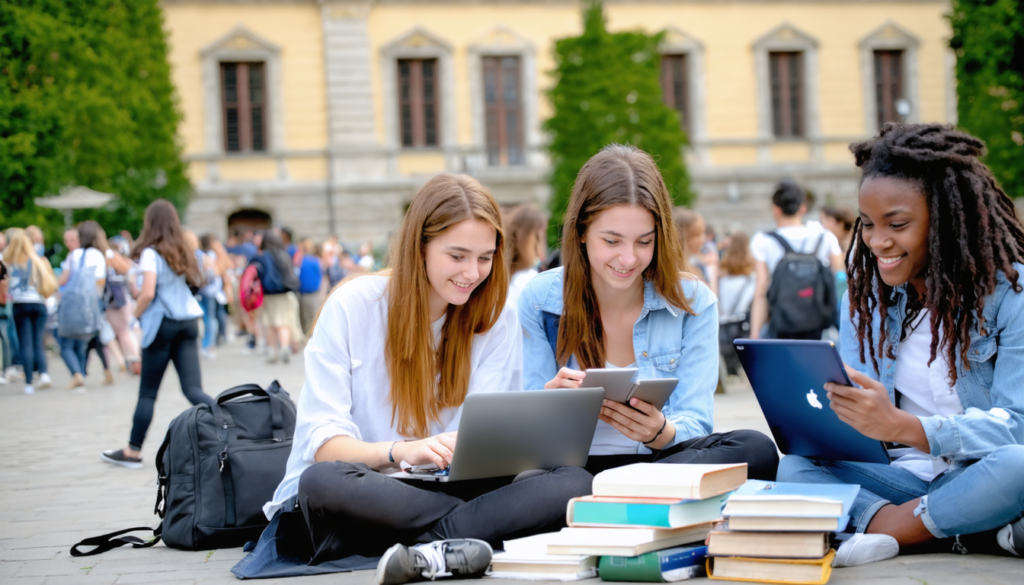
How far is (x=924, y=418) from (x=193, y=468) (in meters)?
2.76

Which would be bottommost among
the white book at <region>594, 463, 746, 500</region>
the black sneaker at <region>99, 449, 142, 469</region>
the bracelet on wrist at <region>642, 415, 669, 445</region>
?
the black sneaker at <region>99, 449, 142, 469</region>

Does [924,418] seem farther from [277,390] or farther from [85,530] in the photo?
[85,530]

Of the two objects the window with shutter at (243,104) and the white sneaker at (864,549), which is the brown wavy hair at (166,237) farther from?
the window with shutter at (243,104)

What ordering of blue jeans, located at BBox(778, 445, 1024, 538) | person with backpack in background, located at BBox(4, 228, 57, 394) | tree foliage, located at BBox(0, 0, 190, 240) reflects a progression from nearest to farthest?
blue jeans, located at BBox(778, 445, 1024, 538)
person with backpack in background, located at BBox(4, 228, 57, 394)
tree foliage, located at BBox(0, 0, 190, 240)

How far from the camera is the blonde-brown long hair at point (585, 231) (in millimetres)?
4152

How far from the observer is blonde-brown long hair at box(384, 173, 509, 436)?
3.98 m

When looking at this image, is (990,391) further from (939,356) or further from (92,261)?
(92,261)

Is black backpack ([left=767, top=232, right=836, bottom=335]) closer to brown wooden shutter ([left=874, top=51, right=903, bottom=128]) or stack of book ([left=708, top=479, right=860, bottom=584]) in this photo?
stack of book ([left=708, top=479, right=860, bottom=584])

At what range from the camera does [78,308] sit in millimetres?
11945

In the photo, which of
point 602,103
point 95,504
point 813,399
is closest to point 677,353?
point 813,399

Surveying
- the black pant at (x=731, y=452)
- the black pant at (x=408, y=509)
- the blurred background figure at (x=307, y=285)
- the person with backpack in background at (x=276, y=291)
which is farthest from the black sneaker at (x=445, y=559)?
the blurred background figure at (x=307, y=285)

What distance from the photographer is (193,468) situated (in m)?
4.47

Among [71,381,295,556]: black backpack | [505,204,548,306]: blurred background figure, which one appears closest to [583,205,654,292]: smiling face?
[71,381,295,556]: black backpack

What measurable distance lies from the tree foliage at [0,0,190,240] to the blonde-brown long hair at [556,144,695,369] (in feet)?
44.1
